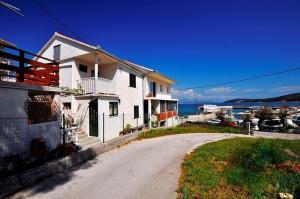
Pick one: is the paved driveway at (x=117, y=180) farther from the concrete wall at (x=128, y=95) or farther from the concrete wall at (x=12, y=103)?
the concrete wall at (x=128, y=95)

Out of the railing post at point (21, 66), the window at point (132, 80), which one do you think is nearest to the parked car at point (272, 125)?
the window at point (132, 80)

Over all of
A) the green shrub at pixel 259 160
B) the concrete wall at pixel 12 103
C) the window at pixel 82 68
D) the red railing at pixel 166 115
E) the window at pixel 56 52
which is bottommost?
the green shrub at pixel 259 160

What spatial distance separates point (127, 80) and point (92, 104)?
19.5ft

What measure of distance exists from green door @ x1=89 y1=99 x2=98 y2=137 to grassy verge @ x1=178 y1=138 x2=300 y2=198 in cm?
733

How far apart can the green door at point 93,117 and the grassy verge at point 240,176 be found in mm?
7330

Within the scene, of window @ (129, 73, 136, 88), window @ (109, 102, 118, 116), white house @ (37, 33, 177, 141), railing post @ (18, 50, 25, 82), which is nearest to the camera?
railing post @ (18, 50, 25, 82)

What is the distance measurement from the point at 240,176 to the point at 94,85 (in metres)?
11.3

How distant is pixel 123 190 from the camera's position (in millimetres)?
6004

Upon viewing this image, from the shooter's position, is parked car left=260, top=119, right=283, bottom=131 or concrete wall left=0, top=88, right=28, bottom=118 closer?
concrete wall left=0, top=88, right=28, bottom=118

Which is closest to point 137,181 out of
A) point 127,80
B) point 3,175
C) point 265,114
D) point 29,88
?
point 3,175

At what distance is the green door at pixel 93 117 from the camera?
13.6 metres

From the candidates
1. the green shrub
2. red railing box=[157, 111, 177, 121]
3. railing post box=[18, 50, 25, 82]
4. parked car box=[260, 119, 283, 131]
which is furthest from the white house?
parked car box=[260, 119, 283, 131]

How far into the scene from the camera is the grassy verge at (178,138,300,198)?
5.79 metres

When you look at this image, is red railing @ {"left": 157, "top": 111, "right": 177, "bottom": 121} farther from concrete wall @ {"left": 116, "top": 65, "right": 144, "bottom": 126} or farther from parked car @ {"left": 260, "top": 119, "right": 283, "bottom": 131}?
parked car @ {"left": 260, "top": 119, "right": 283, "bottom": 131}
